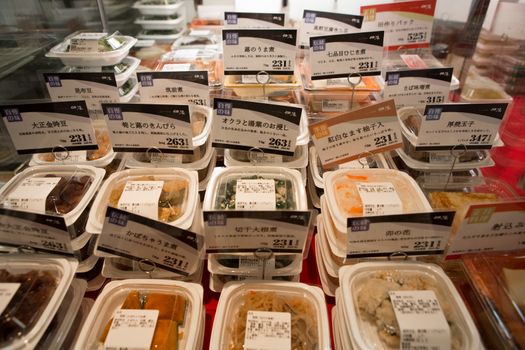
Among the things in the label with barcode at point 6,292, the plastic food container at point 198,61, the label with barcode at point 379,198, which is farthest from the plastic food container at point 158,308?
the plastic food container at point 198,61

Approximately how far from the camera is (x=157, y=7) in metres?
3.06

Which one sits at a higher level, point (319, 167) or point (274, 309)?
point (319, 167)

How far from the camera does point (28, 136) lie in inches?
59.4

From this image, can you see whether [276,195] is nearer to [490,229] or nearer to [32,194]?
[490,229]

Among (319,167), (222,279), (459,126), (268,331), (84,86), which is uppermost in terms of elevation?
(84,86)

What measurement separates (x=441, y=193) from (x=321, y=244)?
0.57 metres

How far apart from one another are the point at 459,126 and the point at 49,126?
1.77 meters

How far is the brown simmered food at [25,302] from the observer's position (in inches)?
39.1

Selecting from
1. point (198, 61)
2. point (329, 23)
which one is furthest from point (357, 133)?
point (198, 61)

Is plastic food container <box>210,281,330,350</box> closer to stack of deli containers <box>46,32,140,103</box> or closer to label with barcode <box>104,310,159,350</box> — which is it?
label with barcode <box>104,310,159,350</box>

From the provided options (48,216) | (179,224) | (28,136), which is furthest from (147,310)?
(28,136)

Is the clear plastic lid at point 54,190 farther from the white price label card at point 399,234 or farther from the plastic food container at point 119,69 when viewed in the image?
the white price label card at point 399,234

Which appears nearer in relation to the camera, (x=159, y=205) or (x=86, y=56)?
(x=159, y=205)

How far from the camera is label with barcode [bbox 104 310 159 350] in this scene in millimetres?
1000
